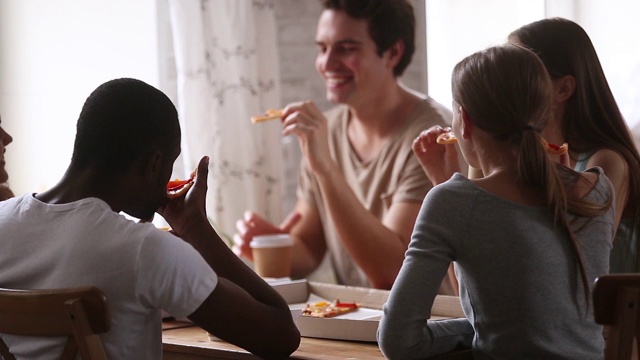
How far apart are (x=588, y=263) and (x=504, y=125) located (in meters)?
0.24

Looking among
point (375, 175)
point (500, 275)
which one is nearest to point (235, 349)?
point (500, 275)

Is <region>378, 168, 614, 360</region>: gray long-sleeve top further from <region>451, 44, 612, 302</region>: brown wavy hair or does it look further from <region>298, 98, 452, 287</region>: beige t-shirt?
<region>298, 98, 452, 287</region>: beige t-shirt

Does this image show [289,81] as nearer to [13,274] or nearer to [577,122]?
[577,122]

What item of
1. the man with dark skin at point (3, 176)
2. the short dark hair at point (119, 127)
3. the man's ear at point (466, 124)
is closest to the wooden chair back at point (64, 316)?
the short dark hair at point (119, 127)

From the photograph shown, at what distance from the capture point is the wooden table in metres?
1.60

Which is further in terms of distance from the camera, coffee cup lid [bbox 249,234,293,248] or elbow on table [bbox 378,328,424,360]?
coffee cup lid [bbox 249,234,293,248]

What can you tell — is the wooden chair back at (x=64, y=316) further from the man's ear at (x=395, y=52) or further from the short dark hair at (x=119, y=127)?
the man's ear at (x=395, y=52)

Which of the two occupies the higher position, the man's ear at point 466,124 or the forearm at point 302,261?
the man's ear at point 466,124

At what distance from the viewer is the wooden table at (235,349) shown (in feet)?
5.24

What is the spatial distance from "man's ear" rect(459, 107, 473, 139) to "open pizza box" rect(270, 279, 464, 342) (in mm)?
431

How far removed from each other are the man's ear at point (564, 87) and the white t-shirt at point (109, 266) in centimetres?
89

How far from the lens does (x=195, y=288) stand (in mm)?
1350

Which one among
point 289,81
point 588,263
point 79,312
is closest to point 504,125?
point 588,263

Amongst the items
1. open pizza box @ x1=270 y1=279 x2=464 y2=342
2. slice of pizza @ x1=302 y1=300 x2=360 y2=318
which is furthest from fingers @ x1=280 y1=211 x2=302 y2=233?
slice of pizza @ x1=302 y1=300 x2=360 y2=318
